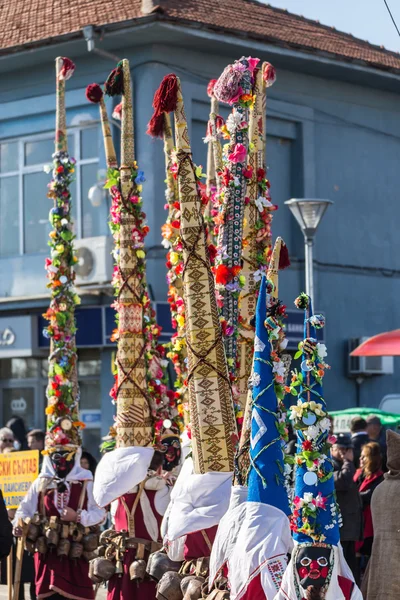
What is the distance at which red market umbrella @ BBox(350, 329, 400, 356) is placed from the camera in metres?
10.7

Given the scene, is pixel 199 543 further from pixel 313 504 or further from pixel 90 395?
pixel 90 395

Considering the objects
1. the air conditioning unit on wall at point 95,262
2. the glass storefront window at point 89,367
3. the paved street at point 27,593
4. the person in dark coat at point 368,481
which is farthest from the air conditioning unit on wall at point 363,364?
the person in dark coat at point 368,481

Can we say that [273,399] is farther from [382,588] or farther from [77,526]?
[77,526]

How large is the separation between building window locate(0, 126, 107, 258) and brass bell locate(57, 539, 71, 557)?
9670mm

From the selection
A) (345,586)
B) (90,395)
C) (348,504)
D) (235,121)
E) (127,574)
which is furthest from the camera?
(90,395)

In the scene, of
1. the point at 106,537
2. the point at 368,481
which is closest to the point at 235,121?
the point at 106,537

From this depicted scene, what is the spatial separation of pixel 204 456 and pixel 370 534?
410cm

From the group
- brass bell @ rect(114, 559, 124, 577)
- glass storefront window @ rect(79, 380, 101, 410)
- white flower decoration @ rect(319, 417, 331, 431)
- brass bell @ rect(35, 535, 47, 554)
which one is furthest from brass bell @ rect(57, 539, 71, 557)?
glass storefront window @ rect(79, 380, 101, 410)

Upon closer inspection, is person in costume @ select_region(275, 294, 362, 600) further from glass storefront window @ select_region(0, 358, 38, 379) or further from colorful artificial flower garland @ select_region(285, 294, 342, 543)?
glass storefront window @ select_region(0, 358, 38, 379)

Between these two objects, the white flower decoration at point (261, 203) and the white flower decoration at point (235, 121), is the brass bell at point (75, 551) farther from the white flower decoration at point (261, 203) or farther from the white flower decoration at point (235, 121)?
the white flower decoration at point (235, 121)

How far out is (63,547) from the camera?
10.4m

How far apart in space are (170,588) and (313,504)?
5.56 ft

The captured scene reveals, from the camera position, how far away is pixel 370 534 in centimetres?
1137

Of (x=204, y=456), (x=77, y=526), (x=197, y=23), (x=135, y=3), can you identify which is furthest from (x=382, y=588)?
(x=135, y=3)
